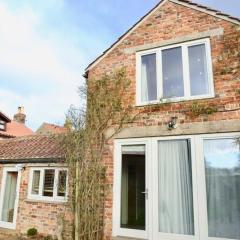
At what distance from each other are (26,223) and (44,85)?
39.5ft

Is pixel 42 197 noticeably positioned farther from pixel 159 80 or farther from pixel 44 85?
pixel 44 85

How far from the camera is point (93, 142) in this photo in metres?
9.27

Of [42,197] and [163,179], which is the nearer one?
[163,179]

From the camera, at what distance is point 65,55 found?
13.9 meters

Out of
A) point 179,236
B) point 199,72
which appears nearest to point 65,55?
point 199,72

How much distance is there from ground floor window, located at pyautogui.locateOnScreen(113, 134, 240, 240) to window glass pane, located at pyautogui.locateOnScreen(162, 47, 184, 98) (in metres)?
1.52

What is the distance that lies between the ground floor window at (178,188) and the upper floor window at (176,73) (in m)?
1.44

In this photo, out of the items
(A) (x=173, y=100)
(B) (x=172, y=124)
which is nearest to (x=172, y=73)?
(A) (x=173, y=100)

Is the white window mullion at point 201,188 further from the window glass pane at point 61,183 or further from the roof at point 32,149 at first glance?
the roof at point 32,149

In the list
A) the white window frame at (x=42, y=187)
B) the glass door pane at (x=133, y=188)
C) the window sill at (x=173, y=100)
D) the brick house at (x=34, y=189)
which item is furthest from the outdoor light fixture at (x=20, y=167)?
the window sill at (x=173, y=100)

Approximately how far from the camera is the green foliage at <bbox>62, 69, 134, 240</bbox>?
8.64 meters

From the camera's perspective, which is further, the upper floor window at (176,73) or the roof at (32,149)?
the roof at (32,149)

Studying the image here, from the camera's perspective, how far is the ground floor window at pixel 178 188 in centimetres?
720

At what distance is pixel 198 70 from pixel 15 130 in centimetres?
2253
